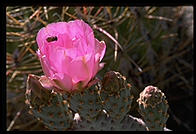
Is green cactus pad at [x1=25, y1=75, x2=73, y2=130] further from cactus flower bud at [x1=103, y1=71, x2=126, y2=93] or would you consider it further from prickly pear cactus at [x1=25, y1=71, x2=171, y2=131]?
cactus flower bud at [x1=103, y1=71, x2=126, y2=93]

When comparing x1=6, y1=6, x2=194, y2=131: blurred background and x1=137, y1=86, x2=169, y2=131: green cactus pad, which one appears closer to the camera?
x1=137, y1=86, x2=169, y2=131: green cactus pad

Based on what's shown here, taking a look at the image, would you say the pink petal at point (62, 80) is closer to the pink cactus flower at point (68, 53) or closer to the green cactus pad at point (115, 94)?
the pink cactus flower at point (68, 53)

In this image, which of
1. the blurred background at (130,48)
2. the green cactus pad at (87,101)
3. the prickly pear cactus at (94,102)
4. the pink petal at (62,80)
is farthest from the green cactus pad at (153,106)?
the blurred background at (130,48)

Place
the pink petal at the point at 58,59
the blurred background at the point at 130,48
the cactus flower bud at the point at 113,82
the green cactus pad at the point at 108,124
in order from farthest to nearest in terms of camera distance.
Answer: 1. the blurred background at the point at 130,48
2. the green cactus pad at the point at 108,124
3. the cactus flower bud at the point at 113,82
4. the pink petal at the point at 58,59

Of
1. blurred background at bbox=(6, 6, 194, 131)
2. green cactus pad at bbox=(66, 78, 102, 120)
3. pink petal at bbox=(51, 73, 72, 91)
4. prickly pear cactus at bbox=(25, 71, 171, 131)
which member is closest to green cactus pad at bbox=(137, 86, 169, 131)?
prickly pear cactus at bbox=(25, 71, 171, 131)

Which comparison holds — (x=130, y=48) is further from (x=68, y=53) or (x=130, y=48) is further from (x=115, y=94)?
(x=68, y=53)
